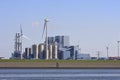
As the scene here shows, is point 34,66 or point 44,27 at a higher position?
point 44,27

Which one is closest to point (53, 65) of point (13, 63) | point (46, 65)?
point (46, 65)

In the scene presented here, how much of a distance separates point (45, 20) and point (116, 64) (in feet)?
71.9

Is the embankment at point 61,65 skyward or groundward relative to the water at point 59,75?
groundward

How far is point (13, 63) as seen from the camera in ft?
452

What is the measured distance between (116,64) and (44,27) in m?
21.4

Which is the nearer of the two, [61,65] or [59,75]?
[59,75]

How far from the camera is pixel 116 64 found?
141 meters

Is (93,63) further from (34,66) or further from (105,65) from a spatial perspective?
(34,66)

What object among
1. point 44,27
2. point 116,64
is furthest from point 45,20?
point 116,64

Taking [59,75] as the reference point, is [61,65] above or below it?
below

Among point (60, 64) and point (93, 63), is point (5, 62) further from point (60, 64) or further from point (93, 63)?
point (93, 63)

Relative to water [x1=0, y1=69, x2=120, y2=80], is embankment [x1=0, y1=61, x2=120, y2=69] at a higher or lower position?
lower

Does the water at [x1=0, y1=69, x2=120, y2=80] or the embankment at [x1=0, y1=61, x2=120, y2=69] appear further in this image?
the embankment at [x1=0, y1=61, x2=120, y2=69]

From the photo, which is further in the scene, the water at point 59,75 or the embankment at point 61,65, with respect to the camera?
the embankment at point 61,65
